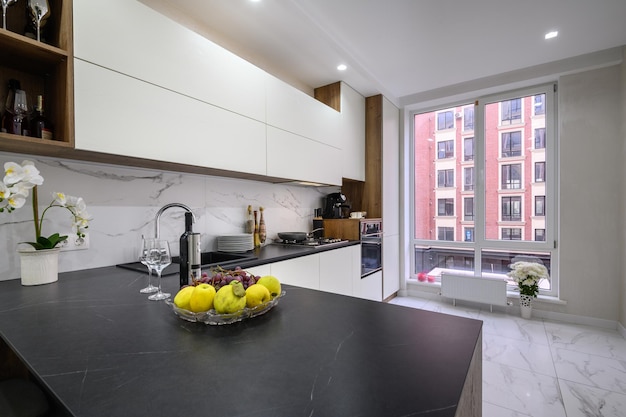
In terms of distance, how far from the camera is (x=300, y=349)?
26.8 inches

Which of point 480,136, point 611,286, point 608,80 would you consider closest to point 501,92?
point 480,136

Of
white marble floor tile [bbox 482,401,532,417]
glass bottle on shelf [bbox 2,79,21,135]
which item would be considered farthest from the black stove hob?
glass bottle on shelf [bbox 2,79,21,135]

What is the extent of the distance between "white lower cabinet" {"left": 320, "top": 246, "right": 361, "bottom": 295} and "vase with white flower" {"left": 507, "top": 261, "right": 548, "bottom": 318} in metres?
1.79

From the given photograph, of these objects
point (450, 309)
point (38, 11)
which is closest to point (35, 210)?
point (38, 11)

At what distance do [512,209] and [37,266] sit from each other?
165 inches

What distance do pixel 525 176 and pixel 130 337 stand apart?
4.01 metres

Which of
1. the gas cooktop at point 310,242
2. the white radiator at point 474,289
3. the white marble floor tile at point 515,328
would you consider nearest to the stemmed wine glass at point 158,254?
the gas cooktop at point 310,242

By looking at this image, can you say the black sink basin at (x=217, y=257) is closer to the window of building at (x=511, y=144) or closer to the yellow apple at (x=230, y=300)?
the yellow apple at (x=230, y=300)

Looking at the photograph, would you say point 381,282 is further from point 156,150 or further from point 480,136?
point 156,150

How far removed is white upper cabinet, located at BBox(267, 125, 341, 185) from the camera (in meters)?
2.35

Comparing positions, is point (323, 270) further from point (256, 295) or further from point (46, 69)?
point (46, 69)

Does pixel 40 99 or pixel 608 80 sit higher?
pixel 608 80

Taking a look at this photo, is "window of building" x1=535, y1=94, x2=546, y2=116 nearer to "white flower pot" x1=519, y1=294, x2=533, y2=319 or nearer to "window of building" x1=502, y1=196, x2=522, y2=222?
"window of building" x1=502, y1=196, x2=522, y2=222

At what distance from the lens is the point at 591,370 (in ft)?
7.12
